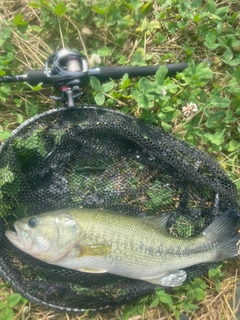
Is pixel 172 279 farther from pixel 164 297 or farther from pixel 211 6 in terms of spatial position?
pixel 211 6

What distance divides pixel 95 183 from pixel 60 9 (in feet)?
4.17

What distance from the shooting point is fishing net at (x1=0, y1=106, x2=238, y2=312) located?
10.1 ft

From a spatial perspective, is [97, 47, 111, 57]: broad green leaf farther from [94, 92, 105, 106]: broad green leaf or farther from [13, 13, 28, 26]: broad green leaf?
[13, 13, 28, 26]: broad green leaf

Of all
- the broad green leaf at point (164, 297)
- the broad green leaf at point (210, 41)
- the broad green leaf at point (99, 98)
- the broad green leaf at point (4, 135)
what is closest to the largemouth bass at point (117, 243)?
the broad green leaf at point (164, 297)

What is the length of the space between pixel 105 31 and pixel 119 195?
127 centimetres

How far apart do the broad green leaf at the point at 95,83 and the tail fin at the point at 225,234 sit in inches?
48.9

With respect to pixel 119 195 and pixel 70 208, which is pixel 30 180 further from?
pixel 119 195

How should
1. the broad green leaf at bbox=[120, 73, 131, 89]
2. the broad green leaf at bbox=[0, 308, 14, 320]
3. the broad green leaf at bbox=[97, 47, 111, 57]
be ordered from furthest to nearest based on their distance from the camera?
the broad green leaf at bbox=[97, 47, 111, 57]
the broad green leaf at bbox=[120, 73, 131, 89]
the broad green leaf at bbox=[0, 308, 14, 320]

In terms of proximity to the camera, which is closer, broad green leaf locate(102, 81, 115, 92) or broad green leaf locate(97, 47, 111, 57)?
broad green leaf locate(102, 81, 115, 92)

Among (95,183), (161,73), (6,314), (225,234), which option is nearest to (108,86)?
(161,73)

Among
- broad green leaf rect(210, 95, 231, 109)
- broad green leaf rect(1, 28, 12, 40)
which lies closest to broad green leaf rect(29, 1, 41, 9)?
broad green leaf rect(1, 28, 12, 40)

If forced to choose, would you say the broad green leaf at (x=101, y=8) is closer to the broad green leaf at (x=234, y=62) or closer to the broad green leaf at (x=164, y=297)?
the broad green leaf at (x=234, y=62)

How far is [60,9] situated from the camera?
127 inches

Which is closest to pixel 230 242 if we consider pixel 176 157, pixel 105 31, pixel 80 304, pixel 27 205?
pixel 176 157
